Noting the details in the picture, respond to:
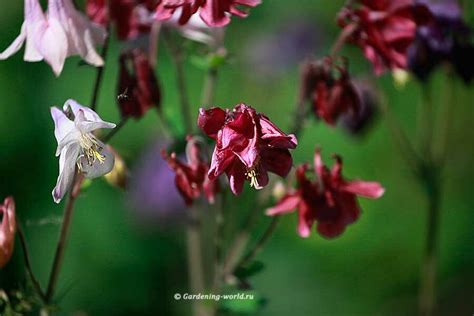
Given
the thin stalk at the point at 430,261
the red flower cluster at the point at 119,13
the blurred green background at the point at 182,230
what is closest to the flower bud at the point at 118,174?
the red flower cluster at the point at 119,13

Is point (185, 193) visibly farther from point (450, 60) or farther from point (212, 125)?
point (450, 60)

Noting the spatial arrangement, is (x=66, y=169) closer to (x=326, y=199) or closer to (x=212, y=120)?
(x=212, y=120)

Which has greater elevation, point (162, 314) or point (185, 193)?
point (185, 193)

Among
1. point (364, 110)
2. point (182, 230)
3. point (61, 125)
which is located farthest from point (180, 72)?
point (182, 230)

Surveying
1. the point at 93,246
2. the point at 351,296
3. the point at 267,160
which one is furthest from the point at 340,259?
the point at 267,160

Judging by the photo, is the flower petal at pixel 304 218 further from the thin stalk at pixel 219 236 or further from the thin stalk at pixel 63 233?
the thin stalk at pixel 63 233

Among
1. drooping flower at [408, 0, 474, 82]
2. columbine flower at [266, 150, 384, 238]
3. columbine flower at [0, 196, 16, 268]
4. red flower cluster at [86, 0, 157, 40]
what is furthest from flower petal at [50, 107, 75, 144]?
drooping flower at [408, 0, 474, 82]

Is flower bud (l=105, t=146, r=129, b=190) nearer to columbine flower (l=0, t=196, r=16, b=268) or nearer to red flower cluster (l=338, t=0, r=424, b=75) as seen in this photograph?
columbine flower (l=0, t=196, r=16, b=268)
